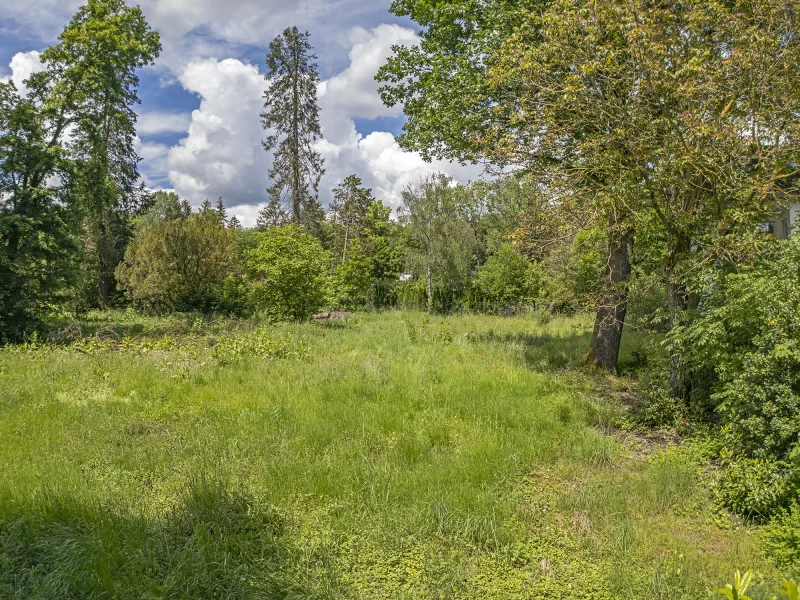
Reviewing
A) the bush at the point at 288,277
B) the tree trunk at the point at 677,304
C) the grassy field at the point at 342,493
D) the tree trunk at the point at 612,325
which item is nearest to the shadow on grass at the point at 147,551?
the grassy field at the point at 342,493

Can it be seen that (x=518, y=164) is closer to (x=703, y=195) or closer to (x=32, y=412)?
(x=703, y=195)

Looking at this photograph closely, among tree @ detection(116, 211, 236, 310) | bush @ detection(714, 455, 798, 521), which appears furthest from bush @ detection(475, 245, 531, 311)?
bush @ detection(714, 455, 798, 521)

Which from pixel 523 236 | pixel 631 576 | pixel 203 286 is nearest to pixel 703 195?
pixel 523 236

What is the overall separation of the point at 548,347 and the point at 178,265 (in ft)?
49.2

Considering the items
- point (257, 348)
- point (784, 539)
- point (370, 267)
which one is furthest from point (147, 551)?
point (370, 267)

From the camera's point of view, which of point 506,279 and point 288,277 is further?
point 506,279

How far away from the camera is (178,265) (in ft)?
63.9

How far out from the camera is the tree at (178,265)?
19047mm

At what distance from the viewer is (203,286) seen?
66.1 feet

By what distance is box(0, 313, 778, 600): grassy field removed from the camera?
3455mm

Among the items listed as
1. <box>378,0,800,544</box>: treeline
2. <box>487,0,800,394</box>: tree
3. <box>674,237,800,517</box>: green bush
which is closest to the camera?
<box>674,237,800,517</box>: green bush

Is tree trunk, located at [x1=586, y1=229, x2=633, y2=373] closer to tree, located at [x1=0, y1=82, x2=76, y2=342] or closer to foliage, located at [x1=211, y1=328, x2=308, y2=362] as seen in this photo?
foliage, located at [x1=211, y1=328, x2=308, y2=362]

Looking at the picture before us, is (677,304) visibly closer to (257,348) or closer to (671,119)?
(671,119)

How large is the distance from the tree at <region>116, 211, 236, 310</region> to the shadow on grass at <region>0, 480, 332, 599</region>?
16.5 metres
